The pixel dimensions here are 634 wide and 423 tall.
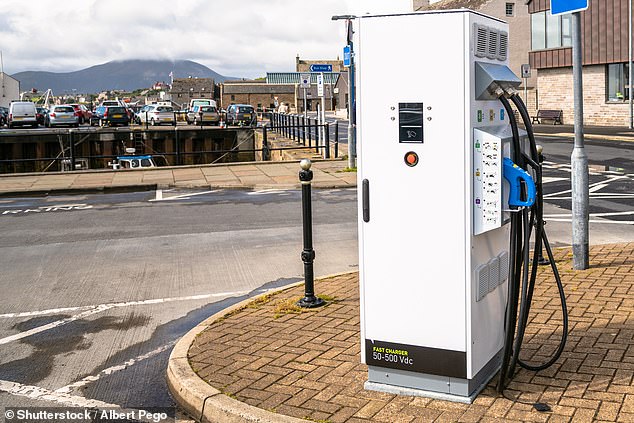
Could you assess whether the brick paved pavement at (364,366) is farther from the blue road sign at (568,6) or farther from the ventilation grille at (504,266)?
the blue road sign at (568,6)

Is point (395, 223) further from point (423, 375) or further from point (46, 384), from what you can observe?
point (46, 384)

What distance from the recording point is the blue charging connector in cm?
490

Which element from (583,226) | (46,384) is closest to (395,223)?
(46,384)

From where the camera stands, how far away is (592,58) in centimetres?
4225

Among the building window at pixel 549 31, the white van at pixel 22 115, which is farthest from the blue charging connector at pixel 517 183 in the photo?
the white van at pixel 22 115

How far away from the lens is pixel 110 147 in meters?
52.1

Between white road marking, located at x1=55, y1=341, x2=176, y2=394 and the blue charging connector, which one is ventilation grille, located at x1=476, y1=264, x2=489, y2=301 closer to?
the blue charging connector

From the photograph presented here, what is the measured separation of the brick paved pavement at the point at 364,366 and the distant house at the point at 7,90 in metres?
106

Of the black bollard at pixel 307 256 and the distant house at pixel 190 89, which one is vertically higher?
the distant house at pixel 190 89

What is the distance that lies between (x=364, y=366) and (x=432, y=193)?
146 cm

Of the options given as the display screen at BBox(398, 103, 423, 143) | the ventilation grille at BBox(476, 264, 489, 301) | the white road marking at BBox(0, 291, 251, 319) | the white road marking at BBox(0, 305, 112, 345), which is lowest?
the white road marking at BBox(0, 305, 112, 345)

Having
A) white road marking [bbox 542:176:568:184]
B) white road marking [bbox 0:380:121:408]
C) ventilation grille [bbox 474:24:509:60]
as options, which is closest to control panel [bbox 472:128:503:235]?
ventilation grille [bbox 474:24:509:60]

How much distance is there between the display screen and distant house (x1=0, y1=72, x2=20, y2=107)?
108m

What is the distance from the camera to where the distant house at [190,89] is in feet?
518
